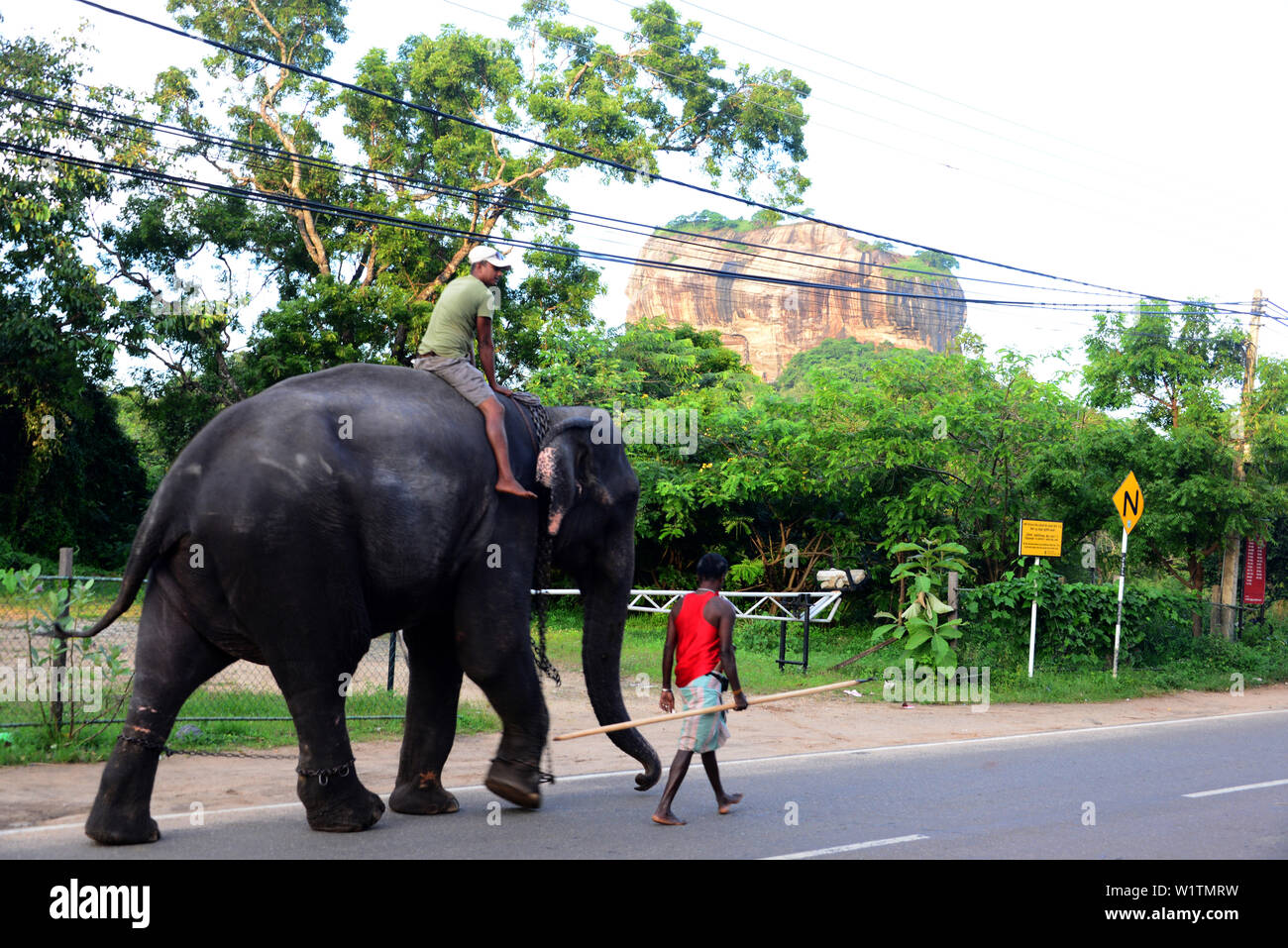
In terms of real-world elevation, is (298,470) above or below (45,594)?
above

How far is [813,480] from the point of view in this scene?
19.8 m

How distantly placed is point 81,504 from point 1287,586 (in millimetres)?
27356

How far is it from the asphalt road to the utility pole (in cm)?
1105

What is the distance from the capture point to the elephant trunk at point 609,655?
7105 mm

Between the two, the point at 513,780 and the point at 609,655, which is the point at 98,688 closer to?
the point at 513,780

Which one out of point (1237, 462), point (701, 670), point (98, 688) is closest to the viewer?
point (701, 670)

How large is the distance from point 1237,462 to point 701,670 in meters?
16.1

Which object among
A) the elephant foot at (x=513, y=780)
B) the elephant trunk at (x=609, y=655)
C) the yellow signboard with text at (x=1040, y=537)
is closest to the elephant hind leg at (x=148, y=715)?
the elephant foot at (x=513, y=780)

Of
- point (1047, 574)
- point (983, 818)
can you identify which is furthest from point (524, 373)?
point (983, 818)

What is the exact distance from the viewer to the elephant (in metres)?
5.72

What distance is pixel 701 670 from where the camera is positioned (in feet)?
22.5

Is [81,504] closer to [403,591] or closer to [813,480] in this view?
[813,480]

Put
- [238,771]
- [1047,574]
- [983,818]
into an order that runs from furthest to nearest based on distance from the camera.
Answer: [1047,574] < [238,771] < [983,818]

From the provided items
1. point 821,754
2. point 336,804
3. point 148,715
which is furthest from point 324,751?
point 821,754
